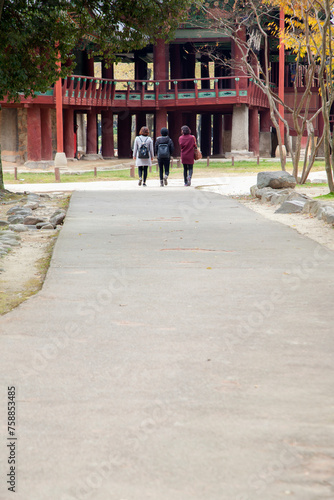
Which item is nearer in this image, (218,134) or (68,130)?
(68,130)

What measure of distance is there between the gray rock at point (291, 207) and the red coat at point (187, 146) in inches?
214

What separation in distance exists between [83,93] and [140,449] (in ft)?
96.7

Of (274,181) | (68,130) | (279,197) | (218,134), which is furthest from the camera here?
(218,134)

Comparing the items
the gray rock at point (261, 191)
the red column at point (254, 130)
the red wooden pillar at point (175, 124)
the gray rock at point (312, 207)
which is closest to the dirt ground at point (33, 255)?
the gray rock at point (312, 207)

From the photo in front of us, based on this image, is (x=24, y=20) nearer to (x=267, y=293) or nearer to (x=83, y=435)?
(x=267, y=293)

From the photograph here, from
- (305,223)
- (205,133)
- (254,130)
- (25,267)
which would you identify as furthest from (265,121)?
(25,267)

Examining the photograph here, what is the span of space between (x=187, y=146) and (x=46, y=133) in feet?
49.5

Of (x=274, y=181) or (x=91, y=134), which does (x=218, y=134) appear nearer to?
(x=91, y=134)

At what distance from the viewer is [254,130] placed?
35.3 meters

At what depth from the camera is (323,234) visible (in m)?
8.77

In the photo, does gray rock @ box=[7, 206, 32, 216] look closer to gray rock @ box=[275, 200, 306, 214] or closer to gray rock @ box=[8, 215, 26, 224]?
gray rock @ box=[8, 215, 26, 224]

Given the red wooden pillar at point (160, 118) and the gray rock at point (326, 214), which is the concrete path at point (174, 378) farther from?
the red wooden pillar at point (160, 118)

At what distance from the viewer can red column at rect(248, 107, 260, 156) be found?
1388 inches

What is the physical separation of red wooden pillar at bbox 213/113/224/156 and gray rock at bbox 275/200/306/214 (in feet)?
105
